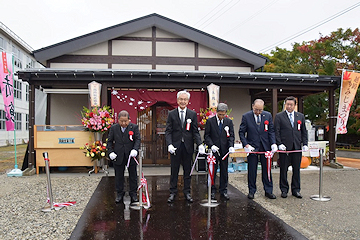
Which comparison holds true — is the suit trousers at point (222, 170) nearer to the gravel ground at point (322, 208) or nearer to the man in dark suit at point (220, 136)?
the man in dark suit at point (220, 136)

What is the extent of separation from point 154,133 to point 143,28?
4.02m

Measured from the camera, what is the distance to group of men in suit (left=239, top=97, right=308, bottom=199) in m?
5.29

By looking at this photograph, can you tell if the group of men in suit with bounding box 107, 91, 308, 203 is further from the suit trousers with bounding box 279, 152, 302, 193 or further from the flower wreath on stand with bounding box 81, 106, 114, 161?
the flower wreath on stand with bounding box 81, 106, 114, 161

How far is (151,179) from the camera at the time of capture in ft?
23.9

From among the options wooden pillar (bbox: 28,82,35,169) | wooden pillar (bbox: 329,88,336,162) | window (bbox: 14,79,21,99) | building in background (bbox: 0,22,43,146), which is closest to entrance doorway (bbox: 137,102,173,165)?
wooden pillar (bbox: 28,82,35,169)

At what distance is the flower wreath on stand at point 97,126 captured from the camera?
25.5ft

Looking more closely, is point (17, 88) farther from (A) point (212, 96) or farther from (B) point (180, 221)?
(B) point (180, 221)

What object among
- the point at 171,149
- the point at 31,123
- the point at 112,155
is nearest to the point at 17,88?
the point at 31,123

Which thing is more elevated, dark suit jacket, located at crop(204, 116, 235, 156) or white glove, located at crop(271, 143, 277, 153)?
dark suit jacket, located at crop(204, 116, 235, 156)

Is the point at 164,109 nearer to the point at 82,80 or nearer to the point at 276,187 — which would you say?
the point at 82,80

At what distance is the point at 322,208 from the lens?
474cm

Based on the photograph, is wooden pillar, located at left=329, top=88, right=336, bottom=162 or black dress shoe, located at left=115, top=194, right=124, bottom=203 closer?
black dress shoe, located at left=115, top=194, right=124, bottom=203

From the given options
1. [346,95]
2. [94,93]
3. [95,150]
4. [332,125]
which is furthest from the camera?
[332,125]

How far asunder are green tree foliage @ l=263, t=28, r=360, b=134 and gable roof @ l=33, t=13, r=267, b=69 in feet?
29.9
